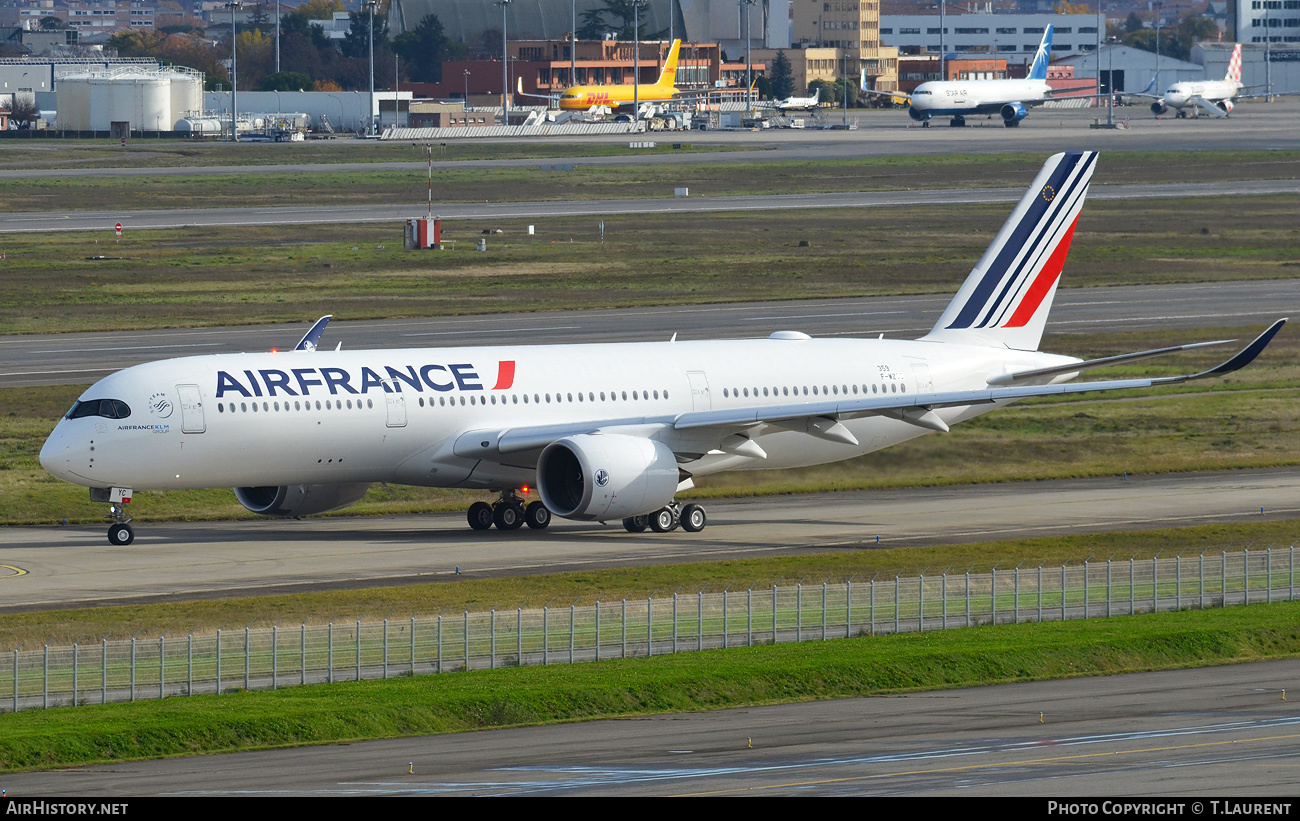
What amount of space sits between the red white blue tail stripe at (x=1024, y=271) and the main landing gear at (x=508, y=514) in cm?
1621

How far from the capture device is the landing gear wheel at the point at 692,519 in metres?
61.0

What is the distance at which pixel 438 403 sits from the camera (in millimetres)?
58344

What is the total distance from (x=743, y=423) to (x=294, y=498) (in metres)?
13.9

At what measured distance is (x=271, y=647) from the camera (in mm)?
38969

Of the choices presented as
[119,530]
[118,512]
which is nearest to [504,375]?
[118,512]

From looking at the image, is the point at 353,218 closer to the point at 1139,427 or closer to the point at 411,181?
the point at 411,181

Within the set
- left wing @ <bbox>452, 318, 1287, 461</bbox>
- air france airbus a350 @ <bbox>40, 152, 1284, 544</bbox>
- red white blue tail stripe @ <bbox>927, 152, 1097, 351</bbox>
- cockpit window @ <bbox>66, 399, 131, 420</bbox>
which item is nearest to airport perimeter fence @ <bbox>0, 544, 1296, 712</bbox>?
air france airbus a350 @ <bbox>40, 152, 1284, 544</bbox>

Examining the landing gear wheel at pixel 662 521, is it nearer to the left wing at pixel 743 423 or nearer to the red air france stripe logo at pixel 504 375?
the left wing at pixel 743 423

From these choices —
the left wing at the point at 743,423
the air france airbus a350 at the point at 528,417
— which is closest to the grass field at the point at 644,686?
the air france airbus a350 at the point at 528,417

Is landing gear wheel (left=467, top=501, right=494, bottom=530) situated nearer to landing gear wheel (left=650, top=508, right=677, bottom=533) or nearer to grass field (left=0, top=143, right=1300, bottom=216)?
landing gear wheel (left=650, top=508, right=677, bottom=533)

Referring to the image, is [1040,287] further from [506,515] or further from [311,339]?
[311,339]

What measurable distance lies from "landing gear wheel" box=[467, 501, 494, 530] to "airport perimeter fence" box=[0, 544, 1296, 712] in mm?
15220

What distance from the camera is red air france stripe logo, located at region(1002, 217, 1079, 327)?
6894 centimetres

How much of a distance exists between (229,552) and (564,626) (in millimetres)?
17542
